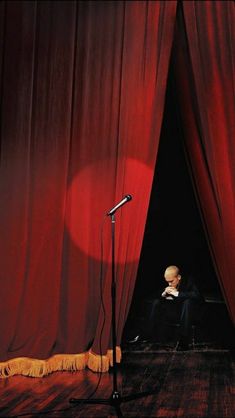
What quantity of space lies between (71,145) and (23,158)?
0.37 meters

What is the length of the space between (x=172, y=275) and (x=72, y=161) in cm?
126

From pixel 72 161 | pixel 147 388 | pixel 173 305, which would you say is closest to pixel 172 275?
pixel 173 305

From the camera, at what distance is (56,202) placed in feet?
11.0

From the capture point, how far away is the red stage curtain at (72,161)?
3279mm

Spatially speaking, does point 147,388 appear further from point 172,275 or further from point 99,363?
point 172,275

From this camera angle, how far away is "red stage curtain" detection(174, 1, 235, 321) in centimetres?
325

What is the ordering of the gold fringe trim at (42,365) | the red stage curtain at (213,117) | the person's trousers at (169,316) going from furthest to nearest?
the person's trousers at (169,316)
the red stage curtain at (213,117)
the gold fringe trim at (42,365)

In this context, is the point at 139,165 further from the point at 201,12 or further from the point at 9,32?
the point at 9,32

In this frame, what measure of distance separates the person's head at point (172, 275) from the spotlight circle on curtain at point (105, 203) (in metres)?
0.62

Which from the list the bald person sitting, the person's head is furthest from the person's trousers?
the person's head

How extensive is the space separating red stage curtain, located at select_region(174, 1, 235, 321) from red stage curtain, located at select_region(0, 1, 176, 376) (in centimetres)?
21

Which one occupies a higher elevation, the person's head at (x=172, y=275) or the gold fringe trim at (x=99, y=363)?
the person's head at (x=172, y=275)

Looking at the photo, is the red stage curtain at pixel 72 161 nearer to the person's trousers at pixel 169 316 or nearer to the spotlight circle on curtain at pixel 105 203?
the spotlight circle on curtain at pixel 105 203

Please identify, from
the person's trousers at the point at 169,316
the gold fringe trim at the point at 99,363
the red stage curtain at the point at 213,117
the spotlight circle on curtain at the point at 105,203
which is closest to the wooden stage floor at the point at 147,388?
the gold fringe trim at the point at 99,363
